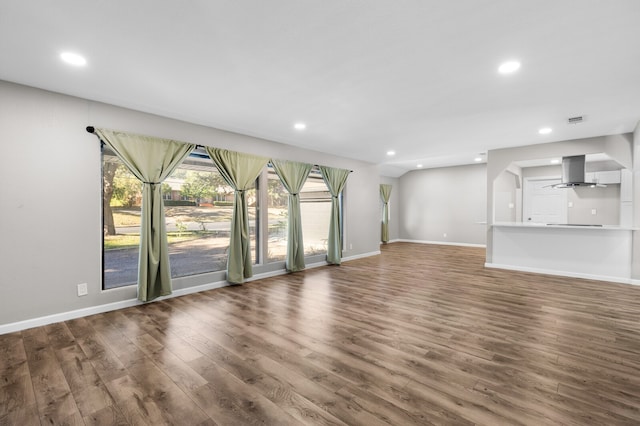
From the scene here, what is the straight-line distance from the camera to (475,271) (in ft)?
18.7

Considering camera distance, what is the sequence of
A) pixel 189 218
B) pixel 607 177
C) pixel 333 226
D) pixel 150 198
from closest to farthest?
pixel 150 198 → pixel 189 218 → pixel 333 226 → pixel 607 177

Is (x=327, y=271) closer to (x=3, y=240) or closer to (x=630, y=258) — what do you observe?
(x=3, y=240)

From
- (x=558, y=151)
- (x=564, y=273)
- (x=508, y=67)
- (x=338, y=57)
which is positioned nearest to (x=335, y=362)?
(x=338, y=57)

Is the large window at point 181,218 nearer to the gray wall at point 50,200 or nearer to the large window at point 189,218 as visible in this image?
the large window at point 189,218

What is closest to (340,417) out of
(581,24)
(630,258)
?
(581,24)

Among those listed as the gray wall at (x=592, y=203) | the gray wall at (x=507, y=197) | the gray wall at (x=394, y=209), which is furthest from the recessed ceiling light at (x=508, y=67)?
the gray wall at (x=394, y=209)

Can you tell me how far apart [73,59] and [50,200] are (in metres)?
1.56

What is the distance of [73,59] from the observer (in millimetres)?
2492

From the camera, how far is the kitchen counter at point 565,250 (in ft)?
16.0

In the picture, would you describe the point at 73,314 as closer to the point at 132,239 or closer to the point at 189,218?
the point at 132,239

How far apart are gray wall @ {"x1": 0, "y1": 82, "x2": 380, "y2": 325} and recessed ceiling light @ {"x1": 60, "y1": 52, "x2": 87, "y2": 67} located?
932mm

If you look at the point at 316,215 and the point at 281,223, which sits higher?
the point at 316,215

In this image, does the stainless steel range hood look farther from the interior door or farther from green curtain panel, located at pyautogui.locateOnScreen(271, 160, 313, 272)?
green curtain panel, located at pyautogui.locateOnScreen(271, 160, 313, 272)

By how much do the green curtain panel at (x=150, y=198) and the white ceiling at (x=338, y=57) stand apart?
446mm
